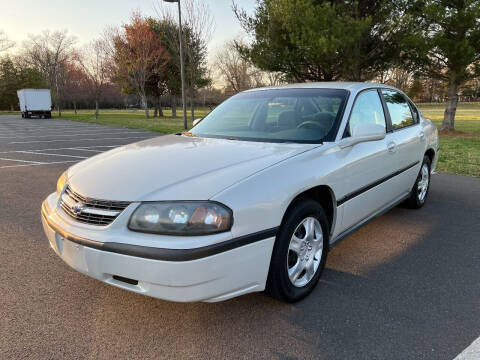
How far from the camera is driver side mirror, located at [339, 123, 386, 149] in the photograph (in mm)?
2982

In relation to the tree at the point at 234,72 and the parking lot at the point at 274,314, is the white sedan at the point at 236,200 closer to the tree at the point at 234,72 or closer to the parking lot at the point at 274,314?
the parking lot at the point at 274,314

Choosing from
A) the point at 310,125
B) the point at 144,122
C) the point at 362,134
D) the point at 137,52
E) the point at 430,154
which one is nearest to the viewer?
the point at 362,134

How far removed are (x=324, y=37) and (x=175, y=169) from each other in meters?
12.7

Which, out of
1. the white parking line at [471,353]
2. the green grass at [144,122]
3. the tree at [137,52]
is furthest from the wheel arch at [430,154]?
the tree at [137,52]

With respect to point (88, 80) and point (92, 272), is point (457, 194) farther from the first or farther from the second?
point (88, 80)

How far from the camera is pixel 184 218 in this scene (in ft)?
6.70

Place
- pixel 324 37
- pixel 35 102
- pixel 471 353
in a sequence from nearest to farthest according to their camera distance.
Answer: pixel 471 353, pixel 324 37, pixel 35 102

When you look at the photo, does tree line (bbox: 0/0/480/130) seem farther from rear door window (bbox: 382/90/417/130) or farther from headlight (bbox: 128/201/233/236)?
headlight (bbox: 128/201/233/236)

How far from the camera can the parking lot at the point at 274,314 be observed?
2143 millimetres

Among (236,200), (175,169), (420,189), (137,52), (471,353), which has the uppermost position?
(137,52)

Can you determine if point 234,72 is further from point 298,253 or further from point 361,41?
point 298,253

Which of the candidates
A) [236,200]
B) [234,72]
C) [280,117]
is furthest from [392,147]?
[234,72]

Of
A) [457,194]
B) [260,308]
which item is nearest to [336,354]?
[260,308]

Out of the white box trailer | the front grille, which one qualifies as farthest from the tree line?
the white box trailer
